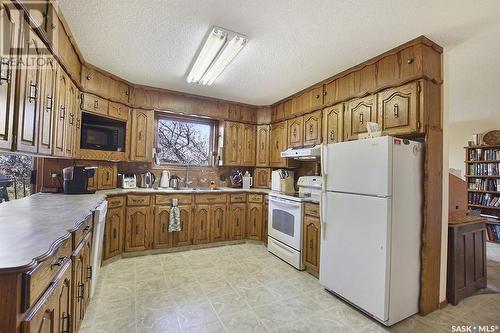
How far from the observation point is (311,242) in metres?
2.91

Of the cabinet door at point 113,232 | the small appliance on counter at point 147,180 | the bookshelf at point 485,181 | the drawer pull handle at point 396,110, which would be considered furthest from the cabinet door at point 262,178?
the bookshelf at point 485,181

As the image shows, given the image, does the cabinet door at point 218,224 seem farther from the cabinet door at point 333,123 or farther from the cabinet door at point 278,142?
the cabinet door at point 333,123

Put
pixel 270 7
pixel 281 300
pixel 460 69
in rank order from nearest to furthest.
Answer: pixel 270 7 → pixel 281 300 → pixel 460 69

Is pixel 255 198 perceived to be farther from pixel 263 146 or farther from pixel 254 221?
pixel 263 146

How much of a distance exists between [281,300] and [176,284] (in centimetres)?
112

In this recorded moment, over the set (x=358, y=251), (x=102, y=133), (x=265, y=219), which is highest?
(x=102, y=133)

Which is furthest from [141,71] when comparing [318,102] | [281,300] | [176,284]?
[281,300]

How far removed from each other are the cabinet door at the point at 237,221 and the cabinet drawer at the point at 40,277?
2.81 metres

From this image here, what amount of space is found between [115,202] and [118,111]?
4.18 feet

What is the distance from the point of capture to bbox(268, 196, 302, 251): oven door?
3.08m

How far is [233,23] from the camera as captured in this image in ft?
6.55

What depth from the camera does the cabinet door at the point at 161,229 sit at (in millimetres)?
3432

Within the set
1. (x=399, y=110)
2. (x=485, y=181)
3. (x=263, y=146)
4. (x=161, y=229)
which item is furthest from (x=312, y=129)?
(x=485, y=181)

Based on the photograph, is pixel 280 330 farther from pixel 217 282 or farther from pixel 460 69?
pixel 460 69
